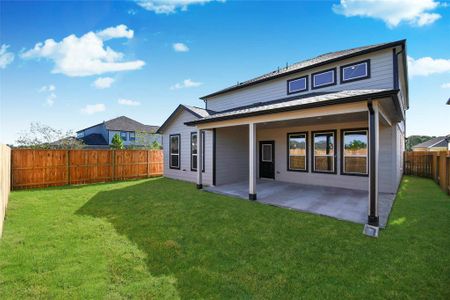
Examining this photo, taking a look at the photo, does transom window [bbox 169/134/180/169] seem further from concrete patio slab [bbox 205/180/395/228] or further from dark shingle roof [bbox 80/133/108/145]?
dark shingle roof [bbox 80/133/108/145]

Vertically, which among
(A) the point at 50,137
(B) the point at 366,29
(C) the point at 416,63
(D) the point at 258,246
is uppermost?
(B) the point at 366,29

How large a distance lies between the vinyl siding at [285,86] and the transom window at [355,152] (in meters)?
1.81

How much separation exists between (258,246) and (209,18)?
1015 centimetres

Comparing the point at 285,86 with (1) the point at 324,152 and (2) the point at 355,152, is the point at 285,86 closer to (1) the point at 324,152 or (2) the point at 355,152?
(1) the point at 324,152

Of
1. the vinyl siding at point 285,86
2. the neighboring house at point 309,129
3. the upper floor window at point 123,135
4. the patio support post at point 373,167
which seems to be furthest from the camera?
the upper floor window at point 123,135

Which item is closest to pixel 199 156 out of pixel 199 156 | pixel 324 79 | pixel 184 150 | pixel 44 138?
pixel 199 156

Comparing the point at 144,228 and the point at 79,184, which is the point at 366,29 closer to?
the point at 144,228

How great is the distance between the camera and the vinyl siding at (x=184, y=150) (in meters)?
10.7

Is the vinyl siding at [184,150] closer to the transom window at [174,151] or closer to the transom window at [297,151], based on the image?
the transom window at [174,151]

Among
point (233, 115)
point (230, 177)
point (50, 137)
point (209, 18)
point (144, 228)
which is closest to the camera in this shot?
point (144, 228)

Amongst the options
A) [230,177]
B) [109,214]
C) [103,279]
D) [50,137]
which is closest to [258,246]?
[103,279]

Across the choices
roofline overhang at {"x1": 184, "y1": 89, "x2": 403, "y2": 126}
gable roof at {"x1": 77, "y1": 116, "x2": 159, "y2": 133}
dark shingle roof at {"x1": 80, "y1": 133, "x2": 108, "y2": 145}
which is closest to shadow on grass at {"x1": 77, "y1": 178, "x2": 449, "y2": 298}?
roofline overhang at {"x1": 184, "y1": 89, "x2": 403, "y2": 126}

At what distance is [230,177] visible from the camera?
36.4ft

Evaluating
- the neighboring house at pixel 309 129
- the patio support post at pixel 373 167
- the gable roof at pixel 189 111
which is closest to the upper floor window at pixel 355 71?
the neighboring house at pixel 309 129
